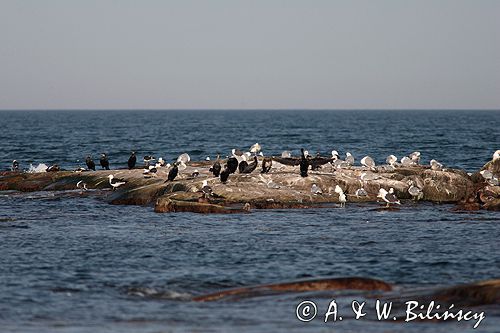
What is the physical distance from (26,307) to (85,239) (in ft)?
30.0

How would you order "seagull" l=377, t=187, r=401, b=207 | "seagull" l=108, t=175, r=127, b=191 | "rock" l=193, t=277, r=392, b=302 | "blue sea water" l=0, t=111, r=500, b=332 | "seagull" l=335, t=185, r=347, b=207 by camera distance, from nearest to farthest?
"blue sea water" l=0, t=111, r=500, b=332, "rock" l=193, t=277, r=392, b=302, "seagull" l=377, t=187, r=401, b=207, "seagull" l=335, t=185, r=347, b=207, "seagull" l=108, t=175, r=127, b=191

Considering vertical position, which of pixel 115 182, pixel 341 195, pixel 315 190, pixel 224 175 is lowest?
pixel 115 182

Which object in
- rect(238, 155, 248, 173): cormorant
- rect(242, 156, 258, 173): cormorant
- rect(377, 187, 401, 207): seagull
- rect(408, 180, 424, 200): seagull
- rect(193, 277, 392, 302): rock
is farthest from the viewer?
rect(238, 155, 248, 173): cormorant

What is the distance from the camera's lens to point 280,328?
16.4 m

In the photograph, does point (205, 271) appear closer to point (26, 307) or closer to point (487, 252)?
point (26, 307)

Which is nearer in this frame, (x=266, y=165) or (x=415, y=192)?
(x=415, y=192)

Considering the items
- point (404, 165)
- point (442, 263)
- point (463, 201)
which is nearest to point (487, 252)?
point (442, 263)

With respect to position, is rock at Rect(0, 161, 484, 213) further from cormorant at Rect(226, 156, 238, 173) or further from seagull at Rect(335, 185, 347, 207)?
cormorant at Rect(226, 156, 238, 173)

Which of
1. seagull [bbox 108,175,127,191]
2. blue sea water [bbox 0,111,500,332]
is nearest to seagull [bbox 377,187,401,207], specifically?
blue sea water [bbox 0,111,500,332]

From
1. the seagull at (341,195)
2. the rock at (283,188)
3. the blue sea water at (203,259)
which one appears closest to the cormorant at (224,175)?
the rock at (283,188)

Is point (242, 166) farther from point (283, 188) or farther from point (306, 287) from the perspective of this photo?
point (306, 287)

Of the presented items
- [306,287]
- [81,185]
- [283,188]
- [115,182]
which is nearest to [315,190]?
[283,188]

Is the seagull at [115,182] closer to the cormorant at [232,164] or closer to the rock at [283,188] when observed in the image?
the rock at [283,188]

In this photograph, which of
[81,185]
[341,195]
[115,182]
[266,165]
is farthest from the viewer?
[81,185]
